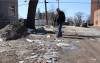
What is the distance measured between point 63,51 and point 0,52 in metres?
2.54

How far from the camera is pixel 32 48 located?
13484mm

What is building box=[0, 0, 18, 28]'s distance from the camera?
42.9 metres

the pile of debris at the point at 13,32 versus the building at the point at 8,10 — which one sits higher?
the building at the point at 8,10

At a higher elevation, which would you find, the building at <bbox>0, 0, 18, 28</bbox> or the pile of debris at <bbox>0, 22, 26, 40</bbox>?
the building at <bbox>0, 0, 18, 28</bbox>

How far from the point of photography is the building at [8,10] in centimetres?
4291

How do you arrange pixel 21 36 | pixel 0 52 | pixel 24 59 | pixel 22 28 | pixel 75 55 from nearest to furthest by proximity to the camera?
pixel 24 59
pixel 75 55
pixel 0 52
pixel 21 36
pixel 22 28

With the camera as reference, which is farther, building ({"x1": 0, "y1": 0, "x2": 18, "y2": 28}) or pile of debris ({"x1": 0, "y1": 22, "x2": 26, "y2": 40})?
building ({"x1": 0, "y1": 0, "x2": 18, "y2": 28})

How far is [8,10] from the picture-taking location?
44344 mm

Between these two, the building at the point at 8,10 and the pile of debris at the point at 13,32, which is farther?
the building at the point at 8,10

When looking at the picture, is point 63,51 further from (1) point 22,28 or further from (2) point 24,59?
(1) point 22,28

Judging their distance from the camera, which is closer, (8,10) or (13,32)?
(13,32)

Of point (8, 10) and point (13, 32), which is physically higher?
point (8, 10)

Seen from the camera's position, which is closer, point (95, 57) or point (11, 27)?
point (95, 57)

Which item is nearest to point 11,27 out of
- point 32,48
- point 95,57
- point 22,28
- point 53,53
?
point 22,28
